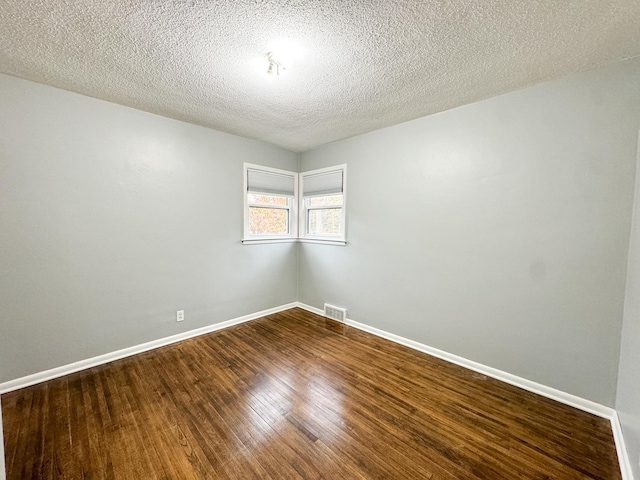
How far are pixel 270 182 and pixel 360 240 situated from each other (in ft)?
5.36

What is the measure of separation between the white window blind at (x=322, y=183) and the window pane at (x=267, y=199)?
388mm

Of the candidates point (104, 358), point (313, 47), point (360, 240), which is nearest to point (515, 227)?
point (360, 240)

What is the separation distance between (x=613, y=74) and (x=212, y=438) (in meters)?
3.68

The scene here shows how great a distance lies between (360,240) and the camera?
332 centimetres

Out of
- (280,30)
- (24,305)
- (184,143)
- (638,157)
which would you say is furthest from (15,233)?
(638,157)

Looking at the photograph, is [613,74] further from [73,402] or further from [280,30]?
[73,402]

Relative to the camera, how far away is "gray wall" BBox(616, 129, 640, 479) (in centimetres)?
137

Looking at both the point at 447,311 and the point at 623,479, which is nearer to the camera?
the point at 623,479

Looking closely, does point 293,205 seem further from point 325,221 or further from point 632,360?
point 632,360

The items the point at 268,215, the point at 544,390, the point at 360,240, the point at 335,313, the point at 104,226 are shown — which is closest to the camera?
the point at 544,390

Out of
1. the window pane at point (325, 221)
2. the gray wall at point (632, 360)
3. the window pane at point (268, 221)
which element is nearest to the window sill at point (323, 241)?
the window pane at point (325, 221)

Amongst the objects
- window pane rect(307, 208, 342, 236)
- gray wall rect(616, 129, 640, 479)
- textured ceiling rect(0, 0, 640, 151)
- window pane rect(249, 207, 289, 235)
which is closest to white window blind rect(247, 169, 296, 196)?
window pane rect(249, 207, 289, 235)

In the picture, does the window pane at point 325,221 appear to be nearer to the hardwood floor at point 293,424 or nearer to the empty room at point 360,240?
the empty room at point 360,240

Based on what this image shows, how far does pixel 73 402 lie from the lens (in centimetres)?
192
